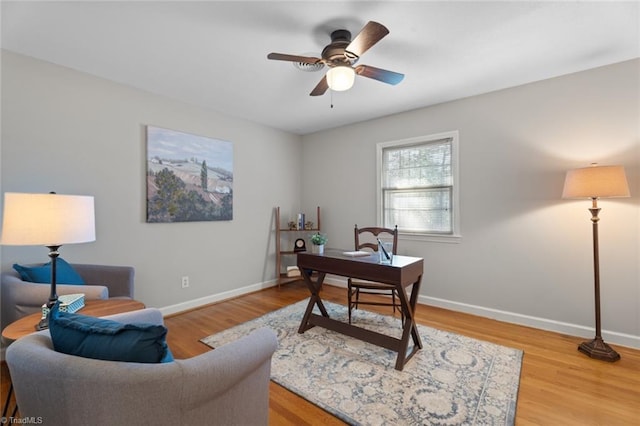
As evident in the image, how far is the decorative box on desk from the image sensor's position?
60.9 inches

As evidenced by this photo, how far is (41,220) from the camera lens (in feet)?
4.61

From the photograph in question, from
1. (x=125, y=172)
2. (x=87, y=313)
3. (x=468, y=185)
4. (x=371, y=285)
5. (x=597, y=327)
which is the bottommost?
(x=597, y=327)

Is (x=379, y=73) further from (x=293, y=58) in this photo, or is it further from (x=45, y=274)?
(x=45, y=274)

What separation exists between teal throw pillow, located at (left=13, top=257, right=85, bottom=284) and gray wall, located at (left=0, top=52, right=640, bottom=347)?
1.22ft

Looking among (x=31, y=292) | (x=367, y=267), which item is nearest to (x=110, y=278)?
(x=31, y=292)

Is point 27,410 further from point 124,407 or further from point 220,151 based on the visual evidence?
point 220,151

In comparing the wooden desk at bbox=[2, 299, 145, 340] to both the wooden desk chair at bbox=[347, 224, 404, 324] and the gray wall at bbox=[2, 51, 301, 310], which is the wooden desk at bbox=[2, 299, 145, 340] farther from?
the wooden desk chair at bbox=[347, 224, 404, 324]

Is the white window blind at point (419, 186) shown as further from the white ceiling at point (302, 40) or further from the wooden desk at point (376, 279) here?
the wooden desk at point (376, 279)

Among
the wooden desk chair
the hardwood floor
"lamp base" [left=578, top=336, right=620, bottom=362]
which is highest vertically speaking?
the wooden desk chair

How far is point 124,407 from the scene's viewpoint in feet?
2.70

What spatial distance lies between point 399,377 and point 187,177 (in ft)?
9.70

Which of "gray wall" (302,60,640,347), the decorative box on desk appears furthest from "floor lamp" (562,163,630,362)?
the decorative box on desk

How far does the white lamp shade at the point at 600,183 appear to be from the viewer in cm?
215

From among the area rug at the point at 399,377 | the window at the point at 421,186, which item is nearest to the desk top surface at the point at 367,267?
the area rug at the point at 399,377
